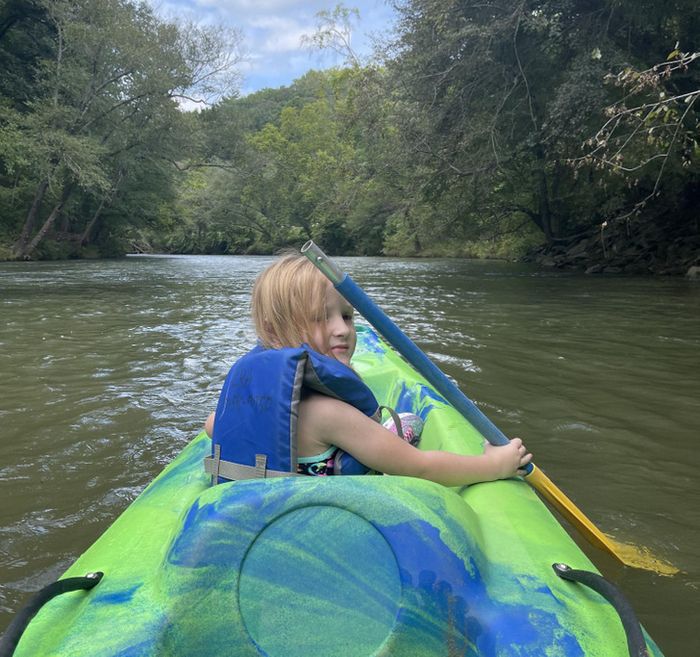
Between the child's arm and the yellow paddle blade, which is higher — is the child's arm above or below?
above

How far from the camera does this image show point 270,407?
1.40m

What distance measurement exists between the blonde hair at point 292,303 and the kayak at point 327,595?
0.53 m

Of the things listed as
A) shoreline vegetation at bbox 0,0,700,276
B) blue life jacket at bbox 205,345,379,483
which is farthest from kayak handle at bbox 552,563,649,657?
shoreline vegetation at bbox 0,0,700,276

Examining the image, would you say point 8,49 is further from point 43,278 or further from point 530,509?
point 530,509

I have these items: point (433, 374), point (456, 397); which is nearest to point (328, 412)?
point (433, 374)

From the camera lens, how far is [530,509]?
169 centimetres

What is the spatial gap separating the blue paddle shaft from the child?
95 mm

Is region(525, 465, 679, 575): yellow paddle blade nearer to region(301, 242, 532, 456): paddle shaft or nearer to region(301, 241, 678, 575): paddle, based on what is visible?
region(301, 241, 678, 575): paddle

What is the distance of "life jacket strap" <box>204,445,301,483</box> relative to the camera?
4.59 ft

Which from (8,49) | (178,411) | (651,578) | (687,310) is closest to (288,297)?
(651,578)

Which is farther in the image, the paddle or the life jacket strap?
the paddle

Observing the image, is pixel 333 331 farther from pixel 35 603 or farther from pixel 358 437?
pixel 35 603

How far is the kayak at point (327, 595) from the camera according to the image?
114cm

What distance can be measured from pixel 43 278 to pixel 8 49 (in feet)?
33.5
